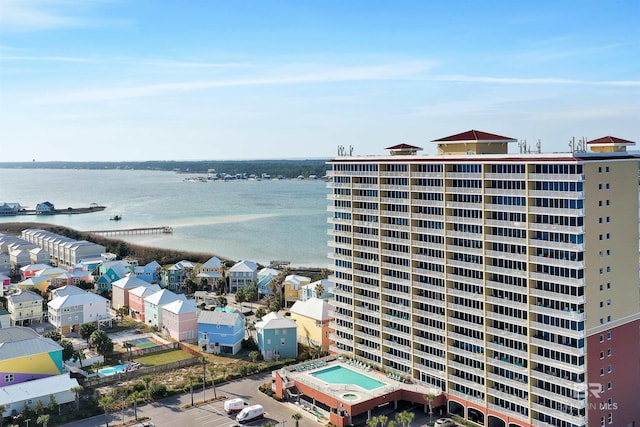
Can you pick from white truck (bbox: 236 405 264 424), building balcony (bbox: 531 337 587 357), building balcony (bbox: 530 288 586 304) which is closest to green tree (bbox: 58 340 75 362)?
white truck (bbox: 236 405 264 424)

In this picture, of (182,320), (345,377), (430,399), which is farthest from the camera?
(182,320)

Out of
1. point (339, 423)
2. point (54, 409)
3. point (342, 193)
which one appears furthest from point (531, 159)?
point (54, 409)

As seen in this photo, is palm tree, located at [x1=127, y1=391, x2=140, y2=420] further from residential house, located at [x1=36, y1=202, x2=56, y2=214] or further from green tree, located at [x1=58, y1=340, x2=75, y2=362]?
residential house, located at [x1=36, y1=202, x2=56, y2=214]

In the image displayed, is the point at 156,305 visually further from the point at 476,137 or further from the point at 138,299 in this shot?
the point at 476,137

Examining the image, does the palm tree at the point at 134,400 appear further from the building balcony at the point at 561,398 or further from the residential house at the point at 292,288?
the residential house at the point at 292,288

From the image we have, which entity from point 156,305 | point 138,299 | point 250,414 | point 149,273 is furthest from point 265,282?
point 250,414
